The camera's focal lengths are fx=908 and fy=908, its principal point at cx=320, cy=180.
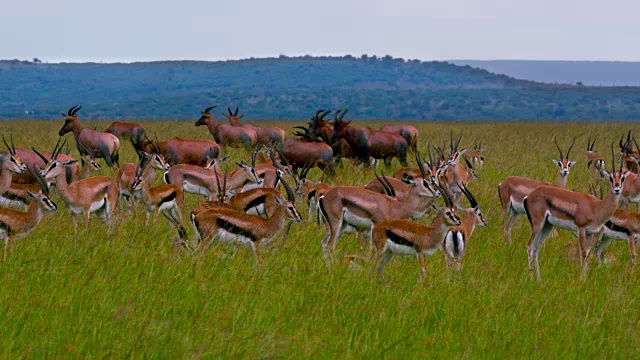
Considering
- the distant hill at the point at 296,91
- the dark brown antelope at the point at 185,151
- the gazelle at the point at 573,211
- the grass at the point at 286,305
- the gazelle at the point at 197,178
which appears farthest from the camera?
the distant hill at the point at 296,91

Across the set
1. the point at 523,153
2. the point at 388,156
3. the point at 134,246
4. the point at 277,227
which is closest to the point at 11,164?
the point at 134,246

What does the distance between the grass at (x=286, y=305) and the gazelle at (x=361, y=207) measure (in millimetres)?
369

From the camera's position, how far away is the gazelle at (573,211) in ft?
33.3

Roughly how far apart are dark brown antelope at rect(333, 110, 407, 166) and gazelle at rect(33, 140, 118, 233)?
9.56 metres

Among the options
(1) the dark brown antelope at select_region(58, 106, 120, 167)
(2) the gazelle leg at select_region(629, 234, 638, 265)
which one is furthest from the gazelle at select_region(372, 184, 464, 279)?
(1) the dark brown antelope at select_region(58, 106, 120, 167)

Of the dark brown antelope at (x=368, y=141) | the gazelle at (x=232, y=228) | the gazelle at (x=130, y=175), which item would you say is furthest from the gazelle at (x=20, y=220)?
the dark brown antelope at (x=368, y=141)

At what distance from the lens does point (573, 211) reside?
33.4 ft

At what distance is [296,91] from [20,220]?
5395 inches

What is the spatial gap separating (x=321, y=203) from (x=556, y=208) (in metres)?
2.72

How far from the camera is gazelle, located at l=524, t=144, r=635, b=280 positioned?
10.1m

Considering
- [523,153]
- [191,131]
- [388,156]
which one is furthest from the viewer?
[191,131]

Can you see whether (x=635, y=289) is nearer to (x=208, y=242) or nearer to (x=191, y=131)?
(x=208, y=242)

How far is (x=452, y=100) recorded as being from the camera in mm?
133000

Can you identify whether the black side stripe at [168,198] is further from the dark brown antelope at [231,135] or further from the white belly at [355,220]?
the dark brown antelope at [231,135]
